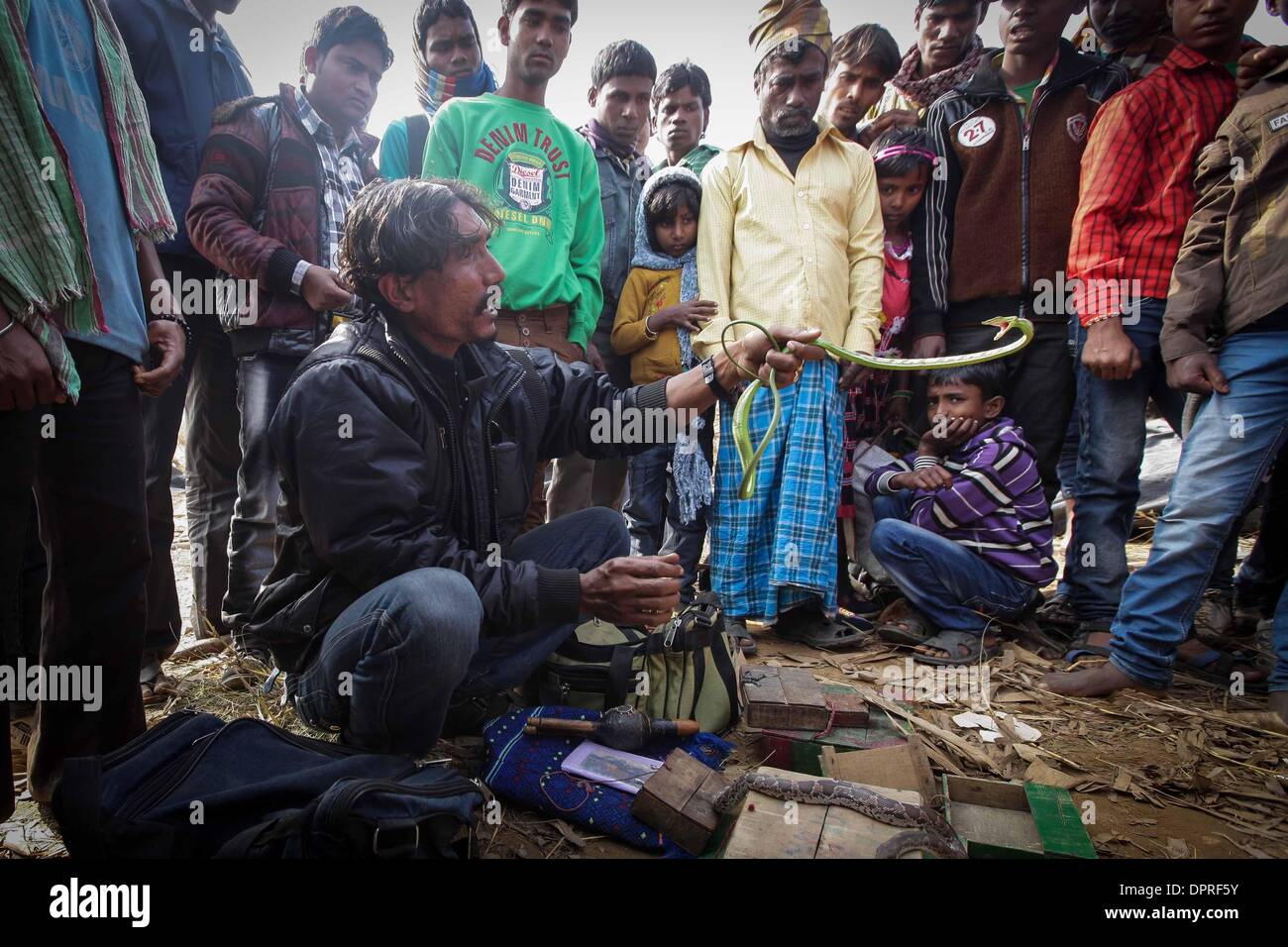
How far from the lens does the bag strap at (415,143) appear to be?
3.58m

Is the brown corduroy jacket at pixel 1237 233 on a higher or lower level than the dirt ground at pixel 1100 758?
higher

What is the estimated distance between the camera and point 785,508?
3.40 metres

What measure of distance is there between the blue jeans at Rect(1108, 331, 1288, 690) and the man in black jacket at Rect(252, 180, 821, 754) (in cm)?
163

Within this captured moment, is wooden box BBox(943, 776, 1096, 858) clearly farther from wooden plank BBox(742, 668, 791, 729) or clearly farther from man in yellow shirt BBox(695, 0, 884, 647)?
man in yellow shirt BBox(695, 0, 884, 647)

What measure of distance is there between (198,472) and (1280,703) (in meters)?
4.64

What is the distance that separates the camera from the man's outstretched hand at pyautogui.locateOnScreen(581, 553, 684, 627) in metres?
1.99

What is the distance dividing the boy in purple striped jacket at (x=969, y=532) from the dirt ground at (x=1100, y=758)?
0.22m

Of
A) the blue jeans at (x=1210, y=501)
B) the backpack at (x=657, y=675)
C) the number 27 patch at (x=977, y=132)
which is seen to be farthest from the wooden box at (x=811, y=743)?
the number 27 patch at (x=977, y=132)

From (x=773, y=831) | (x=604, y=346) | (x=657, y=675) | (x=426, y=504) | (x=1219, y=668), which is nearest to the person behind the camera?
(x=773, y=831)

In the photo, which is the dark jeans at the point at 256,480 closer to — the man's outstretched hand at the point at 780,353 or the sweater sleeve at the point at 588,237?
the sweater sleeve at the point at 588,237

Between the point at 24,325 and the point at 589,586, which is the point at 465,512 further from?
the point at 24,325

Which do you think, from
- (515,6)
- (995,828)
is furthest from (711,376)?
(515,6)

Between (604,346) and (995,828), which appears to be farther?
(604,346)

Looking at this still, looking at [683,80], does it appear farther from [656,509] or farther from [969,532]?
[969,532]
